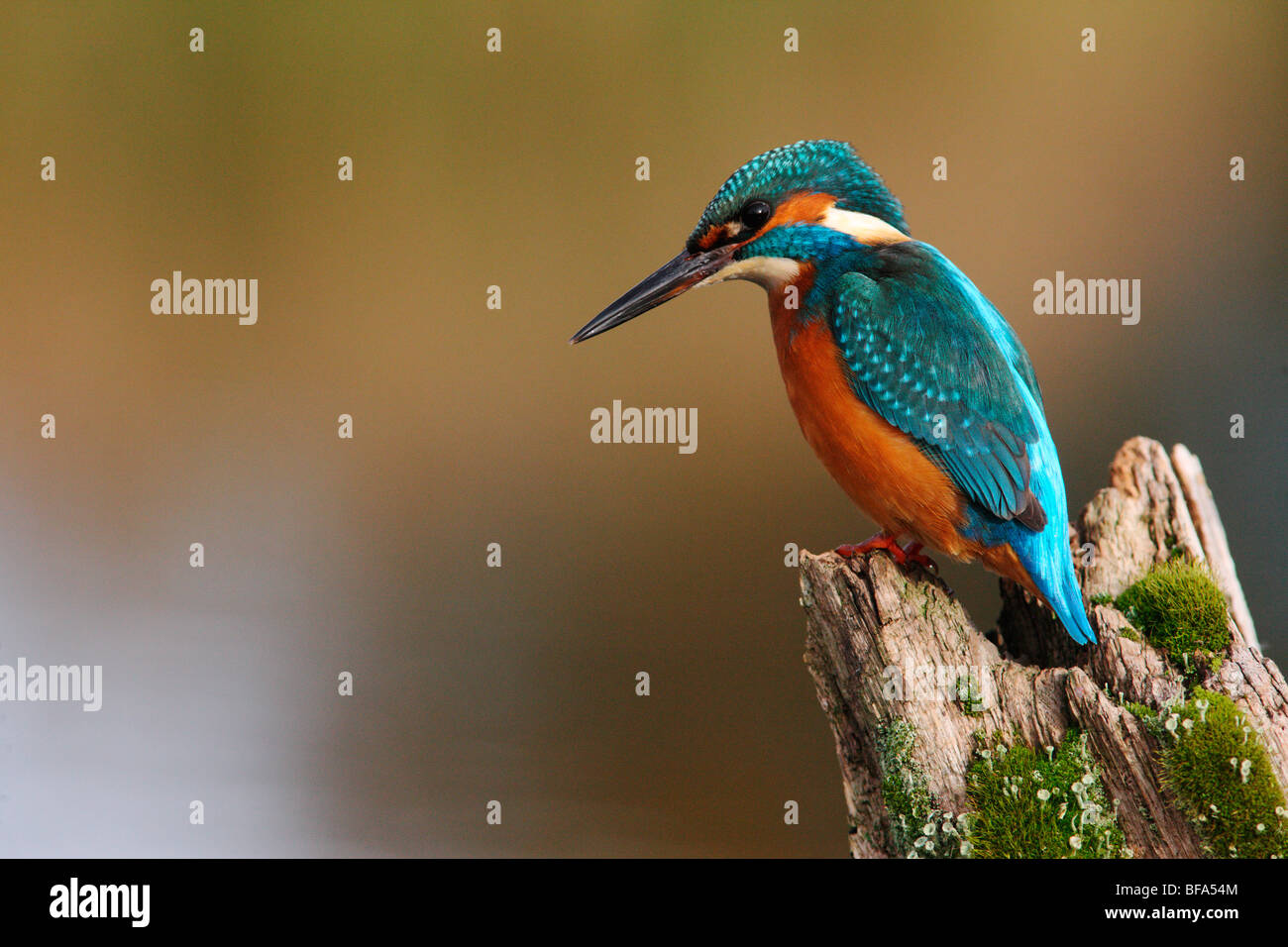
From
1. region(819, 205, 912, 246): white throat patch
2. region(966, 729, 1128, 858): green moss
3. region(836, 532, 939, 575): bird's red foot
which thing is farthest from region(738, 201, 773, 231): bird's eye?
region(966, 729, 1128, 858): green moss

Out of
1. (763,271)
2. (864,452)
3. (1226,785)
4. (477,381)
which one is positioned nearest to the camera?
(1226,785)

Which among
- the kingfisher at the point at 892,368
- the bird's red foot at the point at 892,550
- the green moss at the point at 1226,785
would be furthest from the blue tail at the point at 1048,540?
the green moss at the point at 1226,785

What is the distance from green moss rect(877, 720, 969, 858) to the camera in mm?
2104

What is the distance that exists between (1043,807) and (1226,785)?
1.03ft

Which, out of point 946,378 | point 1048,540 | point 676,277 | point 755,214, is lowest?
point 1048,540

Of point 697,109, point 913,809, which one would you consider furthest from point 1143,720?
point 697,109

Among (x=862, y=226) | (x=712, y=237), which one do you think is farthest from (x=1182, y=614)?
(x=712, y=237)

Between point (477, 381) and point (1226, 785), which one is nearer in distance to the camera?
point (1226, 785)

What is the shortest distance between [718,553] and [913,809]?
3.21 m

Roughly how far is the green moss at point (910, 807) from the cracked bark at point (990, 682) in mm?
21

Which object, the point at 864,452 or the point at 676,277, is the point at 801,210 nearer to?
the point at 676,277

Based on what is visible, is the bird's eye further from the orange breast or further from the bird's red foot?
the bird's red foot

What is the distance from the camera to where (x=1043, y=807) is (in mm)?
2066

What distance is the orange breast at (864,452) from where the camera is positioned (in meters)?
2.35
